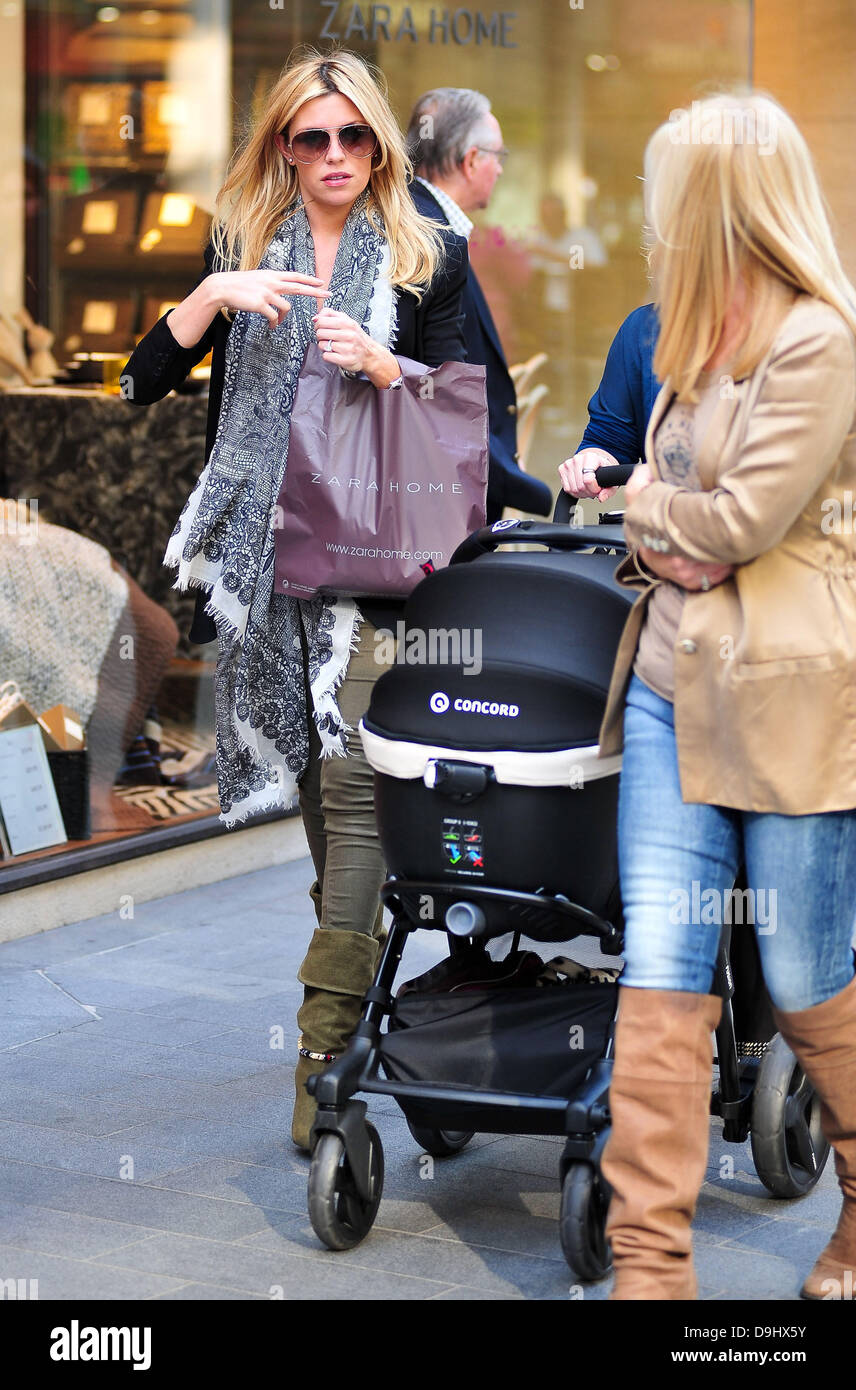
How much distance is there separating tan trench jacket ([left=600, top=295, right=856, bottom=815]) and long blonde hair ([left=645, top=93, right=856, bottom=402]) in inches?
2.1

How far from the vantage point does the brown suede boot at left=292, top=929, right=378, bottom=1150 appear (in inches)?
147

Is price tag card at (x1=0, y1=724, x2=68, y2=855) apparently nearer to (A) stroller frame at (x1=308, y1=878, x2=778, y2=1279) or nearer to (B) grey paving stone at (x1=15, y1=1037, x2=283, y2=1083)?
(B) grey paving stone at (x1=15, y1=1037, x2=283, y2=1083)

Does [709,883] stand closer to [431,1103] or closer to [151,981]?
[431,1103]

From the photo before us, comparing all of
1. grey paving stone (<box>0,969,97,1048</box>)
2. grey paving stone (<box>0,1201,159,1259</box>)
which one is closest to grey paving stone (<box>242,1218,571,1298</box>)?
grey paving stone (<box>0,1201,159,1259</box>)

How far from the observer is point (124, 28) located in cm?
714

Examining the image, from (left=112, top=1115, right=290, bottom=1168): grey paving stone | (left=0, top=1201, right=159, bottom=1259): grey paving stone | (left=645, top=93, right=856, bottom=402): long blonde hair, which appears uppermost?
A: (left=645, top=93, right=856, bottom=402): long blonde hair

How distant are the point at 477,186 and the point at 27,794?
7.46ft

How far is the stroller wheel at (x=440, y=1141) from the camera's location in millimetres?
3705

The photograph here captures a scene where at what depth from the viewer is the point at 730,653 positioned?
2748mm

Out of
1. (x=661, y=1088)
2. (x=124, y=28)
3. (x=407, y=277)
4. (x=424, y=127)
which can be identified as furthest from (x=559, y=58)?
(x=661, y=1088)

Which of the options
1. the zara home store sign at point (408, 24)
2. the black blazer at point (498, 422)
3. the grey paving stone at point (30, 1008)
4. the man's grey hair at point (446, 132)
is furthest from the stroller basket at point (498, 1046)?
the zara home store sign at point (408, 24)

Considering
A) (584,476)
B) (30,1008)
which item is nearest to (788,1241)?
(584,476)
